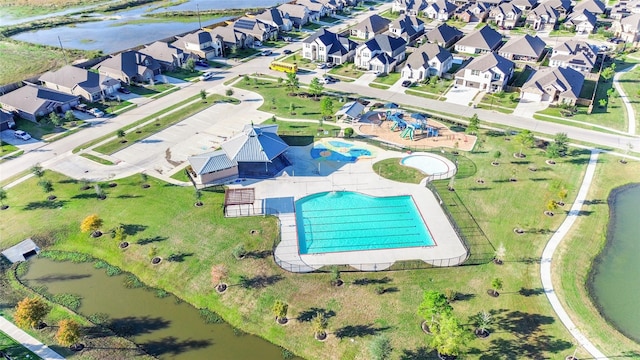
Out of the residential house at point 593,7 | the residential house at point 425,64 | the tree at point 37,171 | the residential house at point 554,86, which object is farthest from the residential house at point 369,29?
the tree at point 37,171

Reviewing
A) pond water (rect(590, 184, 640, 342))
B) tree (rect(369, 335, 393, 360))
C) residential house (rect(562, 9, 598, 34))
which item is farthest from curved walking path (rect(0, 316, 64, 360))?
residential house (rect(562, 9, 598, 34))

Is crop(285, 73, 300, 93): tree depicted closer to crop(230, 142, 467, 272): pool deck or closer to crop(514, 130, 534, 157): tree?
crop(230, 142, 467, 272): pool deck

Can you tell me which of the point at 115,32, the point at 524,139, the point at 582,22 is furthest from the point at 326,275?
the point at 115,32

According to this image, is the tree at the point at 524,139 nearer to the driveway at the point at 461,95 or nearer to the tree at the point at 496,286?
the driveway at the point at 461,95

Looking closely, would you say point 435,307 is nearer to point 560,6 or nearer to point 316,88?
point 316,88

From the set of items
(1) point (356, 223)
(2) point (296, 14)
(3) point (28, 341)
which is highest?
(2) point (296, 14)
